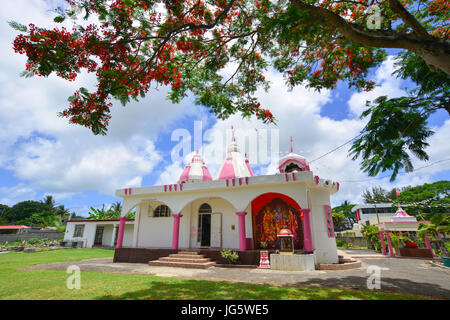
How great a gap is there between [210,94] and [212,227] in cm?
810

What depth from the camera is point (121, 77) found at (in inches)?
201

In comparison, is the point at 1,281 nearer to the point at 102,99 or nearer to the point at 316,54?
the point at 102,99

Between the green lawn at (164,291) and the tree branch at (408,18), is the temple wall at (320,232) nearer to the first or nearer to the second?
the green lawn at (164,291)

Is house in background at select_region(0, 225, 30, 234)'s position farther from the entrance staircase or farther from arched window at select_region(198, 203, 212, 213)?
the entrance staircase

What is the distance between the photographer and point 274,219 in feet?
39.5

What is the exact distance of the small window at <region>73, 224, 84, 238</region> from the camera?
25438mm

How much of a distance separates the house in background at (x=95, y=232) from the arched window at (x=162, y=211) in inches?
456

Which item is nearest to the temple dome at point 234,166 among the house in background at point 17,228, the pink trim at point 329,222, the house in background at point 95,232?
the pink trim at point 329,222

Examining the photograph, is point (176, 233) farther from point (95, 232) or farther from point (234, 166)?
point (95, 232)

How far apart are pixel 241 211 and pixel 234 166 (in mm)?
5043

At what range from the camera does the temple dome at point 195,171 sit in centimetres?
1641

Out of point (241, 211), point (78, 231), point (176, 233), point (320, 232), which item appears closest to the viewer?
point (320, 232)

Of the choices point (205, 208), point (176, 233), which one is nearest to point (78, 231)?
point (176, 233)
